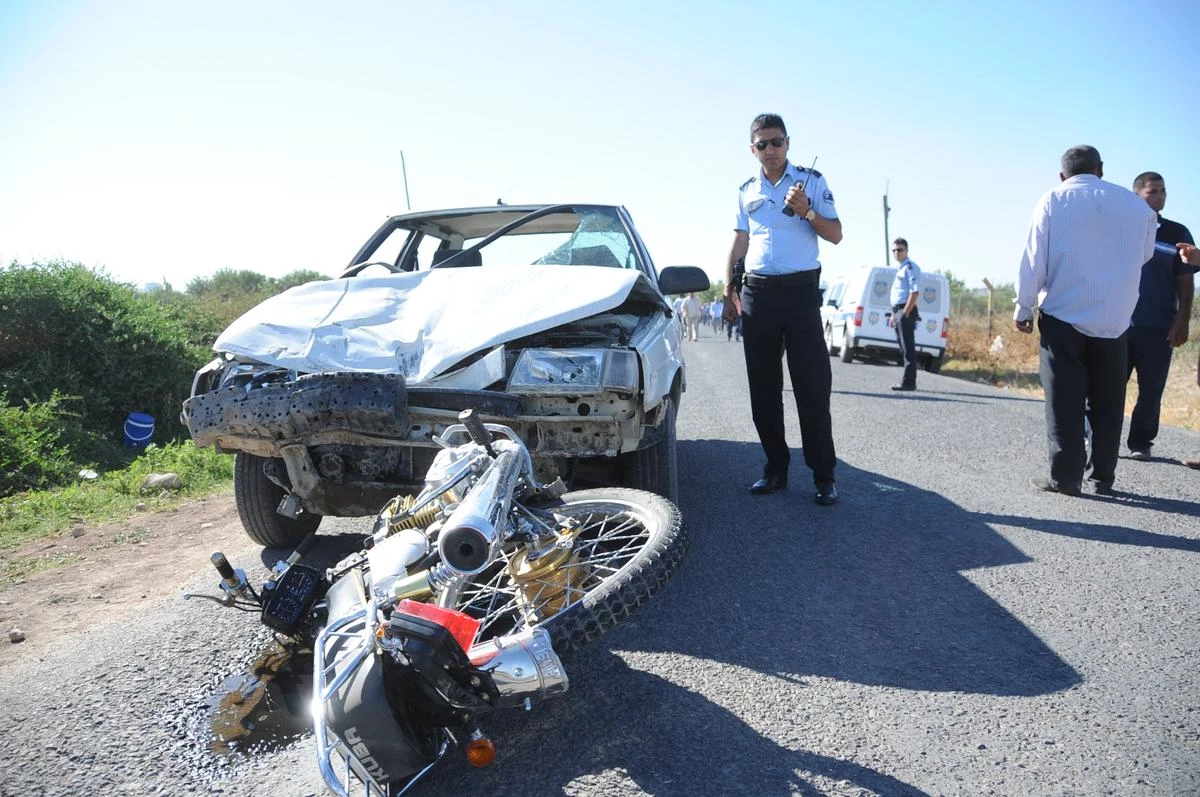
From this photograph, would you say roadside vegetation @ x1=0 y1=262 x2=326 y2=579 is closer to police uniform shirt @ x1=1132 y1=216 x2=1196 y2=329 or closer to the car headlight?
the car headlight

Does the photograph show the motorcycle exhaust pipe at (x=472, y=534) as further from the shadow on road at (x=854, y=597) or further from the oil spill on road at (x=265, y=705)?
the shadow on road at (x=854, y=597)

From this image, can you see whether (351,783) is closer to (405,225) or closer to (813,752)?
(813,752)

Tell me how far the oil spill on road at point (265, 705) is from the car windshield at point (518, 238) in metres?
2.49

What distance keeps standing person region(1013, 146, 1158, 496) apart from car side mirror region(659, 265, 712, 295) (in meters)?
1.88

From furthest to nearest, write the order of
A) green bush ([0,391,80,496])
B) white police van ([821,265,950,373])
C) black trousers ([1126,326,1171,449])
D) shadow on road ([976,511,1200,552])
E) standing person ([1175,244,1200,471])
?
white police van ([821,265,950,373]) → green bush ([0,391,80,496]) → black trousers ([1126,326,1171,449]) → standing person ([1175,244,1200,471]) → shadow on road ([976,511,1200,552])

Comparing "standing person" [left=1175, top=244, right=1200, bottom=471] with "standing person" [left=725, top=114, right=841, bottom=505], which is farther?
"standing person" [left=1175, top=244, right=1200, bottom=471]

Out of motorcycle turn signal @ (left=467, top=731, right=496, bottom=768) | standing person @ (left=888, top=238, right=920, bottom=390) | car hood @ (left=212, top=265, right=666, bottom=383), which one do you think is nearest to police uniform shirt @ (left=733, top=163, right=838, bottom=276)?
car hood @ (left=212, top=265, right=666, bottom=383)

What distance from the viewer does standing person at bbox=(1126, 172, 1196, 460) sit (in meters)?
5.75

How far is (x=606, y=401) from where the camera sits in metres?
3.12

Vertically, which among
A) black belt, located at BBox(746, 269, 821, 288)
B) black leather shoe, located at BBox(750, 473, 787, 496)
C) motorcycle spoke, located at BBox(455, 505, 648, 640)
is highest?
black belt, located at BBox(746, 269, 821, 288)

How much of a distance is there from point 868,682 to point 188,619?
8.70 feet

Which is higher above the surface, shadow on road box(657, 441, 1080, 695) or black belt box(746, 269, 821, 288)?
black belt box(746, 269, 821, 288)

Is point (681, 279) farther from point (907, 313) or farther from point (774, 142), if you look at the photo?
point (907, 313)

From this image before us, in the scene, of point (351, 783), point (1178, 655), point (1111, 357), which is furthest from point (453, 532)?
point (1111, 357)
